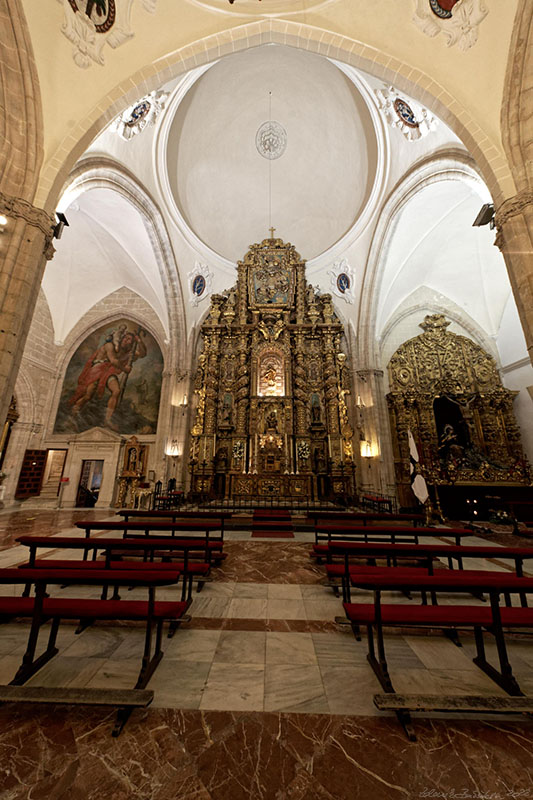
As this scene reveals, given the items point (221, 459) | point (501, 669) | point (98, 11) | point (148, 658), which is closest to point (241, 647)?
point (148, 658)

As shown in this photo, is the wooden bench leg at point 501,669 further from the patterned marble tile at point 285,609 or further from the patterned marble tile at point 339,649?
the patterned marble tile at point 285,609

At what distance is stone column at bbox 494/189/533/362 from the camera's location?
200 inches

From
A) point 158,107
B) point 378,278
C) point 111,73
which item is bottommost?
point 111,73

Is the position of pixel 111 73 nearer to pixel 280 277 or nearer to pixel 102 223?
pixel 102 223

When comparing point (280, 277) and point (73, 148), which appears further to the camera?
point (280, 277)

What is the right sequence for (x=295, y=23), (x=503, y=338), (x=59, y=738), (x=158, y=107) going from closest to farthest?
(x=59, y=738)
(x=295, y=23)
(x=158, y=107)
(x=503, y=338)

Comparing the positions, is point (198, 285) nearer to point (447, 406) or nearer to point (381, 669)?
point (447, 406)

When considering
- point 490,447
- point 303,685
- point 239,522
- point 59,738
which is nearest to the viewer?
point 59,738

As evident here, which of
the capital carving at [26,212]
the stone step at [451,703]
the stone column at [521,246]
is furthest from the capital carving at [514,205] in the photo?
the capital carving at [26,212]

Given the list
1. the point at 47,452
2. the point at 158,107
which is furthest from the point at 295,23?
the point at 47,452

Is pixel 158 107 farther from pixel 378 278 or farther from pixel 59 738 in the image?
pixel 59 738

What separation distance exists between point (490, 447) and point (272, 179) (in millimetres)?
16770

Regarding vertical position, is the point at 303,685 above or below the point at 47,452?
below

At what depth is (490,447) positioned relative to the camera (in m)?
14.2
